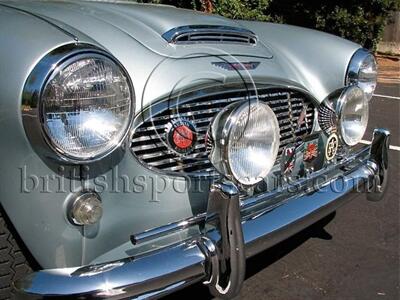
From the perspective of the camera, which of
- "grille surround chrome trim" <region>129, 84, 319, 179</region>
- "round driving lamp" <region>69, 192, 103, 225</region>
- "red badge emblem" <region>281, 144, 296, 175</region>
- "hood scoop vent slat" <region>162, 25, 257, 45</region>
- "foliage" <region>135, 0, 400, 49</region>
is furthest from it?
"foliage" <region>135, 0, 400, 49</region>

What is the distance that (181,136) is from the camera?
1970mm

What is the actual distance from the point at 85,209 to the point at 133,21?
90 centimetres

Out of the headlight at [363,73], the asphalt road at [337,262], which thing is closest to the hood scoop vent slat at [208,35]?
the headlight at [363,73]

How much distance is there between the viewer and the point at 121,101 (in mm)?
1686

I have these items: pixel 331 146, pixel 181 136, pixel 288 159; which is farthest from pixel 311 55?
pixel 181 136

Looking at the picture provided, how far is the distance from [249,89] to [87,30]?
2.31 ft

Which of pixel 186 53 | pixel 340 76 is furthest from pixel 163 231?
pixel 340 76

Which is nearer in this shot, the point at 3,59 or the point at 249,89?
the point at 3,59

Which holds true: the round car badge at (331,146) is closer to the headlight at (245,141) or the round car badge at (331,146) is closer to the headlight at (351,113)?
the headlight at (351,113)

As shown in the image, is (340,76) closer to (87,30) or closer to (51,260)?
(87,30)

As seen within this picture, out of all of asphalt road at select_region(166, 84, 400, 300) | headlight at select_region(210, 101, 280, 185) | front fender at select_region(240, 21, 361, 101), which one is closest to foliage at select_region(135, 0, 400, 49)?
front fender at select_region(240, 21, 361, 101)

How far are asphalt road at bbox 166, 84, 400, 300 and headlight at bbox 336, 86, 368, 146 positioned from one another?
0.98ft

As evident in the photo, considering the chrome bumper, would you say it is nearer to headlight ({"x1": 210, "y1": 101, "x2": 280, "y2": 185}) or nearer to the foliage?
headlight ({"x1": 210, "y1": 101, "x2": 280, "y2": 185})

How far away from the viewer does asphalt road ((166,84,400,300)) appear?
2.52 metres
